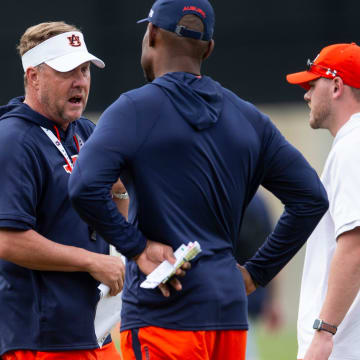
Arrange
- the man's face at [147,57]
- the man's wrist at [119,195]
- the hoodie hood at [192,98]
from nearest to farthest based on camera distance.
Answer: the hoodie hood at [192,98]
the man's face at [147,57]
the man's wrist at [119,195]

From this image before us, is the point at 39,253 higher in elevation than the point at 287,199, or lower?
lower

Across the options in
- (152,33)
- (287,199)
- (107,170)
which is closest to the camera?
(107,170)

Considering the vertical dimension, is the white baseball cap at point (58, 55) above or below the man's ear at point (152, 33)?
below

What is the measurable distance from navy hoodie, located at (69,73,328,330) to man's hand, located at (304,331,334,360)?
1.54ft

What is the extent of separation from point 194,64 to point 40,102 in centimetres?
85

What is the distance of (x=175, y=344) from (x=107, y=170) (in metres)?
0.62

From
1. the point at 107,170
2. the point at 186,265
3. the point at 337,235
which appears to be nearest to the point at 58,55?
the point at 107,170

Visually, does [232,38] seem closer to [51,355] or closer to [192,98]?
[51,355]

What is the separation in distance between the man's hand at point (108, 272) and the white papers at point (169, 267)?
0.58 m

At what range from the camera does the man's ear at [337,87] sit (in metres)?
3.78

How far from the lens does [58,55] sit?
3.71m

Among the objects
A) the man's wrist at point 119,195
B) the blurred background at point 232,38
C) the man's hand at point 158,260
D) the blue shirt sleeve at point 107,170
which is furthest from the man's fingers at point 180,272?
the blurred background at point 232,38

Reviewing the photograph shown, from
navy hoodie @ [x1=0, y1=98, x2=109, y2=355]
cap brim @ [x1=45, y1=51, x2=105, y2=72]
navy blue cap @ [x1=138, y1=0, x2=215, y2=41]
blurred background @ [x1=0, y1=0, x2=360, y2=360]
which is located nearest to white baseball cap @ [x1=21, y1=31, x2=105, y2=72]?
cap brim @ [x1=45, y1=51, x2=105, y2=72]

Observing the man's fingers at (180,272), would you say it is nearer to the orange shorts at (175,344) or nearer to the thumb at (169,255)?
the thumb at (169,255)
